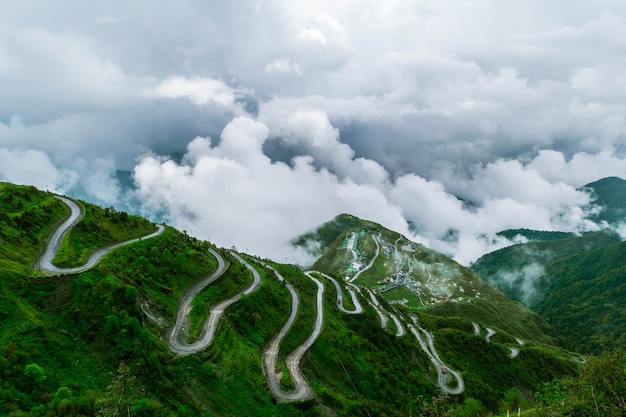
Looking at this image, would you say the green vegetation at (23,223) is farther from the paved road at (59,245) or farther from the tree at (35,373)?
the tree at (35,373)

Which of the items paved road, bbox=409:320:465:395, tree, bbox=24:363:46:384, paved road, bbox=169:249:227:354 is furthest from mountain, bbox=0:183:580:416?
paved road, bbox=409:320:465:395

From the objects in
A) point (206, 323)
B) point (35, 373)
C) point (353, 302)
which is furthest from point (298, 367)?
point (353, 302)

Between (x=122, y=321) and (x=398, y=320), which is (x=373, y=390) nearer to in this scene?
(x=122, y=321)

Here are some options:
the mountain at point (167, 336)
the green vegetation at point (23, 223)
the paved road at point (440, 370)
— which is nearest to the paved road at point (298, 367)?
the mountain at point (167, 336)

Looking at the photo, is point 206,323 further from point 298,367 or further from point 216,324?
point 298,367

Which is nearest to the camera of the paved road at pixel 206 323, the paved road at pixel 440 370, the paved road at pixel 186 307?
the paved road at pixel 186 307

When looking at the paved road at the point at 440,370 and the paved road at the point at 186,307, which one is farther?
the paved road at the point at 440,370
